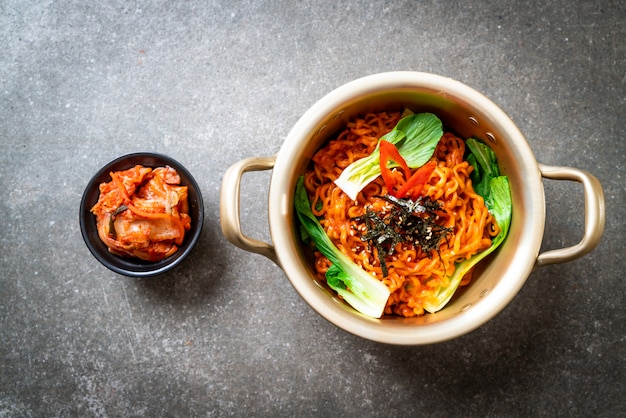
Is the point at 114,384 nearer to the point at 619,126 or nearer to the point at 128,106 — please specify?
the point at 128,106

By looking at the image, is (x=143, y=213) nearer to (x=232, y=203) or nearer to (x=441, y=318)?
(x=232, y=203)

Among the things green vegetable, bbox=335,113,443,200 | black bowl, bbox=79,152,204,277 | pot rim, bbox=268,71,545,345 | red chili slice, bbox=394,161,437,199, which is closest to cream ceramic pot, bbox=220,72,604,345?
pot rim, bbox=268,71,545,345

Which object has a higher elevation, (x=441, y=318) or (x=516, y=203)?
(x=516, y=203)

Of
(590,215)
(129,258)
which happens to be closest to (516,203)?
(590,215)

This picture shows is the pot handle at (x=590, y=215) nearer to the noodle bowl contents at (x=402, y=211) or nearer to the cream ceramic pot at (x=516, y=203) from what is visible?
the cream ceramic pot at (x=516, y=203)

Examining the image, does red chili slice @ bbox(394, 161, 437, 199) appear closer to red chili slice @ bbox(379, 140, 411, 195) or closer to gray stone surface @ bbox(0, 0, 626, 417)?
red chili slice @ bbox(379, 140, 411, 195)

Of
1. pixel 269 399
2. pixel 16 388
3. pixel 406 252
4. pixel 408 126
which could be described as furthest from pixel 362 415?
pixel 16 388
